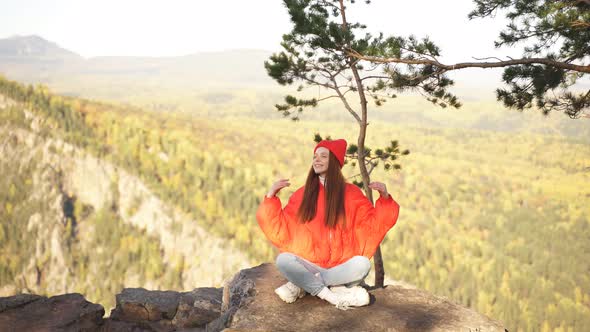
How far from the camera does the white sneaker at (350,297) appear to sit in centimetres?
483

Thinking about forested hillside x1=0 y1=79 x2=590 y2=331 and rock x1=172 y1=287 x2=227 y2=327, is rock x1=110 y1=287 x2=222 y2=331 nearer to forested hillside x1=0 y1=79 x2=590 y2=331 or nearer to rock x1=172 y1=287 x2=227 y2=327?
rock x1=172 y1=287 x2=227 y2=327

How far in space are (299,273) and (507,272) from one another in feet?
93.0

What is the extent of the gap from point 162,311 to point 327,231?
13.8 ft

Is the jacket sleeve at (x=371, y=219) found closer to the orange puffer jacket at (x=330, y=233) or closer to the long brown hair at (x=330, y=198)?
the orange puffer jacket at (x=330, y=233)

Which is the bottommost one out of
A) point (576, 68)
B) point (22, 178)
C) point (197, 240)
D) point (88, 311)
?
point (197, 240)

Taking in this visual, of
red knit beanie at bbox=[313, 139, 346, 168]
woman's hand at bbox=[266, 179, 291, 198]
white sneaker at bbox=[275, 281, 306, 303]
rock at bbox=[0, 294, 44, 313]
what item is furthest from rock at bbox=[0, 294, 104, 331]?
red knit beanie at bbox=[313, 139, 346, 168]

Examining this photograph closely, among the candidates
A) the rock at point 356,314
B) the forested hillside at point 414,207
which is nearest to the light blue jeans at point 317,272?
the rock at point 356,314

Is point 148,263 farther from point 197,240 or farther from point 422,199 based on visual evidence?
point 422,199

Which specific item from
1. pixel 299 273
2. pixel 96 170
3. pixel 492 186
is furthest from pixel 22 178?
pixel 492 186

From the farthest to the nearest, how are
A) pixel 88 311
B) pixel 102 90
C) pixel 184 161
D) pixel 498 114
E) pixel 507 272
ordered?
pixel 102 90
pixel 498 114
pixel 184 161
pixel 507 272
pixel 88 311

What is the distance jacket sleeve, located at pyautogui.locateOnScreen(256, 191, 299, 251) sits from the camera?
4773mm

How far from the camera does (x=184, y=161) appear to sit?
104ft

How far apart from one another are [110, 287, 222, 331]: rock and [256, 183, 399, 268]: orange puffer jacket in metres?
3.18

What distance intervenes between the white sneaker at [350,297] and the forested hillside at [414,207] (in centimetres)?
1336
